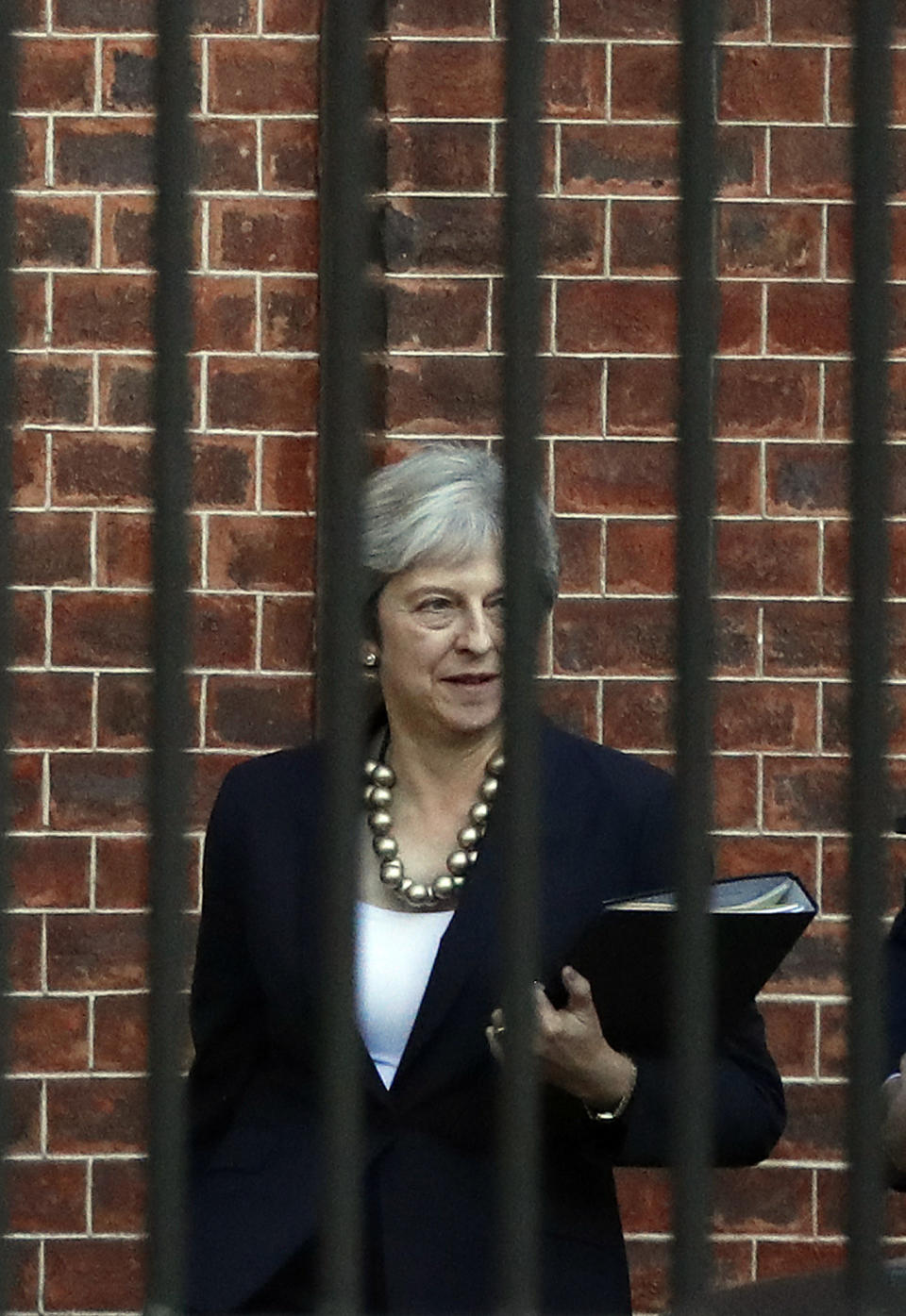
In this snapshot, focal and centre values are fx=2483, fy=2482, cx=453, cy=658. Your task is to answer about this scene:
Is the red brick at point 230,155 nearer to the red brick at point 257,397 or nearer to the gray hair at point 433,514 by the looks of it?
the red brick at point 257,397

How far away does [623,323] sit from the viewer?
399 centimetres

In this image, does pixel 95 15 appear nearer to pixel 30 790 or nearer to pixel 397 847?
pixel 30 790

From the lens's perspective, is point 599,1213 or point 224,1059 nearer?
point 599,1213

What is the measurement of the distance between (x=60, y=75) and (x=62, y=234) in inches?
10.3

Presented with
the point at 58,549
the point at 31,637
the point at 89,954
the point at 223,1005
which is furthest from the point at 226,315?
the point at 223,1005

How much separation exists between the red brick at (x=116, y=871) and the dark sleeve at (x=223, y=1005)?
0.90 metres

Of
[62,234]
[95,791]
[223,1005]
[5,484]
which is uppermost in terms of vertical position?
[62,234]

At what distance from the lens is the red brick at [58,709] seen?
4051mm

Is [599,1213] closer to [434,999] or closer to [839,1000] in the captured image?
[434,999]

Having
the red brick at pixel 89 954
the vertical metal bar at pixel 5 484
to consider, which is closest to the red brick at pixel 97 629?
the red brick at pixel 89 954

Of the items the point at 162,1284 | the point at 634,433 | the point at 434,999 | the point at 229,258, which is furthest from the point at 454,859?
the point at 162,1284

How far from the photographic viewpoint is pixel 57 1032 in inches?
160

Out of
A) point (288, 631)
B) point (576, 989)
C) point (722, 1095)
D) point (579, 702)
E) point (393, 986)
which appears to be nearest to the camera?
point (576, 989)

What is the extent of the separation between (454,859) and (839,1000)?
114 centimetres
